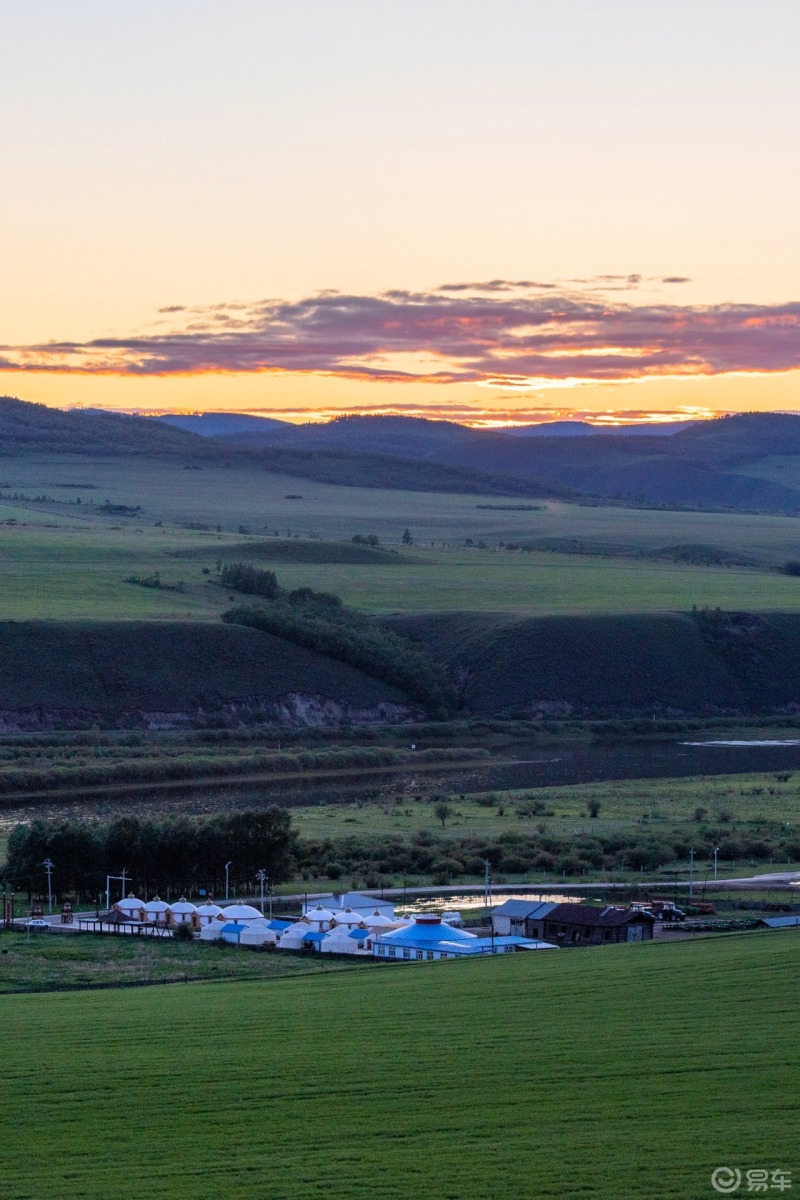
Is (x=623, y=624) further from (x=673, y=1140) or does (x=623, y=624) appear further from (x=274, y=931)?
(x=673, y=1140)

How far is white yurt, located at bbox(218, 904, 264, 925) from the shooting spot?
3828 centimetres

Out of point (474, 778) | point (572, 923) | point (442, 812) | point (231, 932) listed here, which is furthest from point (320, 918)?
point (474, 778)

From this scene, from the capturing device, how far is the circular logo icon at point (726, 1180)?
1430cm

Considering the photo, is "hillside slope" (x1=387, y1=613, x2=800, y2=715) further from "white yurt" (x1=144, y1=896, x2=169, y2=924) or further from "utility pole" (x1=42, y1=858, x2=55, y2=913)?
"white yurt" (x1=144, y1=896, x2=169, y2=924)

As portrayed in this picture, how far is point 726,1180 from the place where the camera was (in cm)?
1453

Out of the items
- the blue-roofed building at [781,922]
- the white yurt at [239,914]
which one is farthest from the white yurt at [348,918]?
the blue-roofed building at [781,922]

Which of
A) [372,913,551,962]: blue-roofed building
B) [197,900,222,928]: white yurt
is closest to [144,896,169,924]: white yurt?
[197,900,222,928]: white yurt

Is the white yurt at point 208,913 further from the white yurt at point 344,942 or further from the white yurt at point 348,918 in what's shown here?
the white yurt at point 344,942

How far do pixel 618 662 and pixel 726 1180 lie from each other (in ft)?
283

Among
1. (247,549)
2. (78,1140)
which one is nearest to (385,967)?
(78,1140)

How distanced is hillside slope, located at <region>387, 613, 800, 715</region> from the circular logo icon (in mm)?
79232

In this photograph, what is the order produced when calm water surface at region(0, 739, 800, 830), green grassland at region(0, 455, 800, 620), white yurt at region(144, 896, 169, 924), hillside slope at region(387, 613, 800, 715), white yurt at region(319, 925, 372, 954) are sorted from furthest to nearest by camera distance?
green grassland at region(0, 455, 800, 620) → hillside slope at region(387, 613, 800, 715) → calm water surface at region(0, 739, 800, 830) → white yurt at region(144, 896, 169, 924) → white yurt at region(319, 925, 372, 954)

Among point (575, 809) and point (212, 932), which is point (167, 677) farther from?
point (212, 932)

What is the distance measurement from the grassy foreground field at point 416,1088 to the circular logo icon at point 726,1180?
0.37ft
